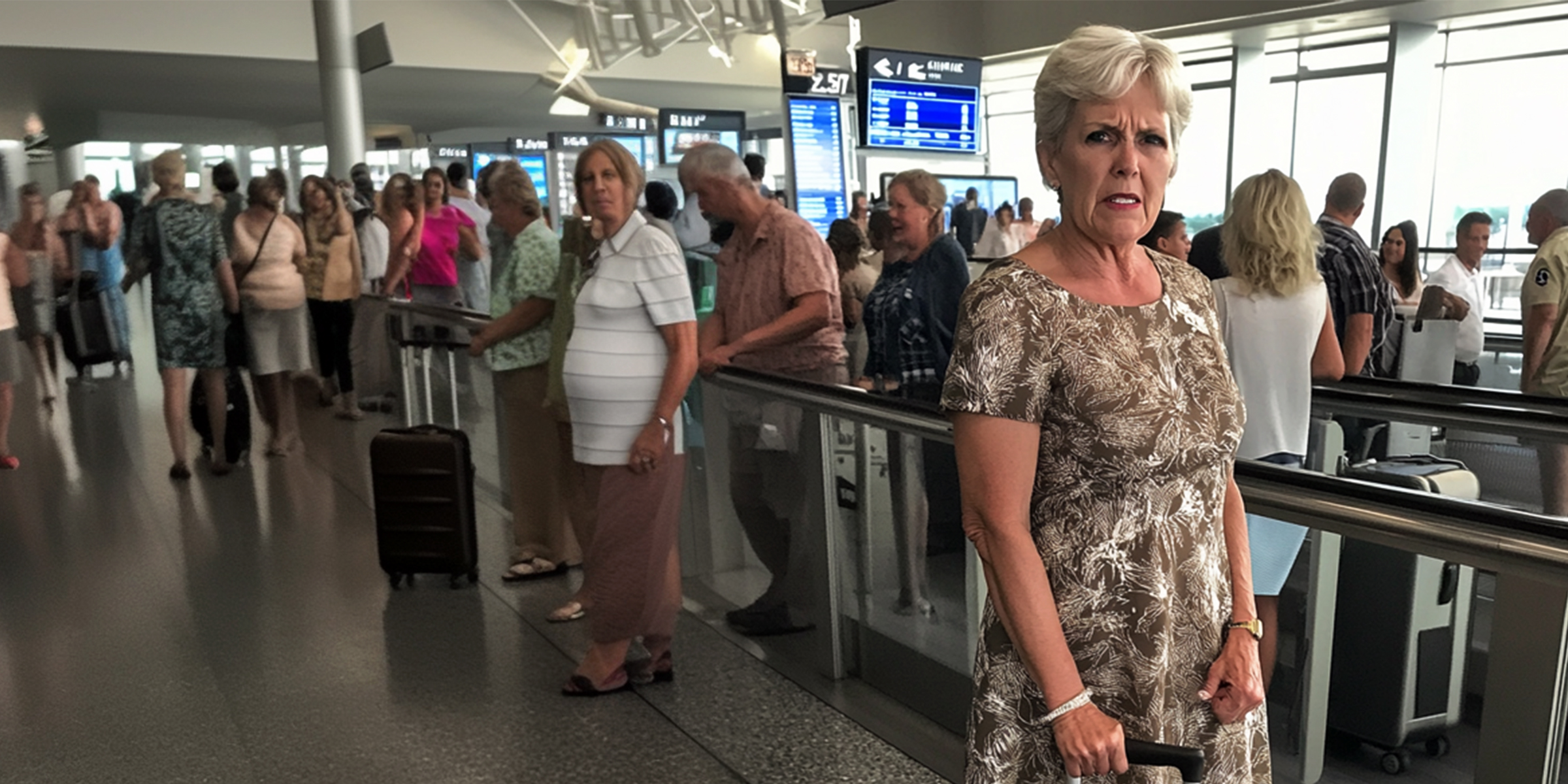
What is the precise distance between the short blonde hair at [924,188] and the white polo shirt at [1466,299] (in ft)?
11.5

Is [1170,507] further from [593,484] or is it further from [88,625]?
[88,625]

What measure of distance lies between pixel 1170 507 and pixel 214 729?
3164 millimetres

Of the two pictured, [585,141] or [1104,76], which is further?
[585,141]

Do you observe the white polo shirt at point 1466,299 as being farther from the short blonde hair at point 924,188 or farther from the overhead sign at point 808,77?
the overhead sign at point 808,77

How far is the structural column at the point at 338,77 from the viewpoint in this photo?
1314 centimetres

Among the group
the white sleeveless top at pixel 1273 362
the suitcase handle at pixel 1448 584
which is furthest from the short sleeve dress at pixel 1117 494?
the white sleeveless top at pixel 1273 362

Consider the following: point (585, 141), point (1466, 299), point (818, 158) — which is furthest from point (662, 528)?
point (585, 141)

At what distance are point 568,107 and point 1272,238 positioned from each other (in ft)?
71.4

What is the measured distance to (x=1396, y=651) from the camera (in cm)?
238

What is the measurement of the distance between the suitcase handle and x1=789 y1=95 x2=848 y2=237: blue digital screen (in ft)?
→ 25.0

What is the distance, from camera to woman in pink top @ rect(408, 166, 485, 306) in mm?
8070

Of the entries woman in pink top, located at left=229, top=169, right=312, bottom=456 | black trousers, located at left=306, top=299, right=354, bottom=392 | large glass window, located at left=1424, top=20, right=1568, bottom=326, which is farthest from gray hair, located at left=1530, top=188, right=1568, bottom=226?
large glass window, located at left=1424, top=20, right=1568, bottom=326

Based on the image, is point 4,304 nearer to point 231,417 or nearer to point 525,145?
point 231,417

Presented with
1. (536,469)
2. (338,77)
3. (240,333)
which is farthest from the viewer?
(338,77)
